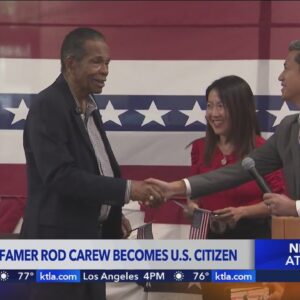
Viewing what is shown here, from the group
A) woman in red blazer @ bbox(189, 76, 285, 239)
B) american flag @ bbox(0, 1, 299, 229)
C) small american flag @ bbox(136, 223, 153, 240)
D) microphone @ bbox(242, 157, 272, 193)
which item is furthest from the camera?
american flag @ bbox(0, 1, 299, 229)

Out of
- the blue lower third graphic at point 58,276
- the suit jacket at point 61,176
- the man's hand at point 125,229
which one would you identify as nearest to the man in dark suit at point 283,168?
the man's hand at point 125,229

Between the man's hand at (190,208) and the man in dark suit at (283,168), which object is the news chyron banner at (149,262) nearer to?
the man in dark suit at (283,168)

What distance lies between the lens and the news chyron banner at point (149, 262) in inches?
126

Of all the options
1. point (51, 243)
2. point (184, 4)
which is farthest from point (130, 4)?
point (51, 243)

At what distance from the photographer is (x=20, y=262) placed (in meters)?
3.23

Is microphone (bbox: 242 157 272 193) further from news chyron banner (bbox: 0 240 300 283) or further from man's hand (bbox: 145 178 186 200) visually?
man's hand (bbox: 145 178 186 200)

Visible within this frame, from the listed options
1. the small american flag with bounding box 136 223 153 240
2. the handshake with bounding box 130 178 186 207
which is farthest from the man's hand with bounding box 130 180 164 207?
the small american flag with bounding box 136 223 153 240

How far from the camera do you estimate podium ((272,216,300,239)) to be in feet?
10.2

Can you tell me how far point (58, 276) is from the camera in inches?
126

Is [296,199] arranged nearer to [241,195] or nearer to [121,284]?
[241,195]

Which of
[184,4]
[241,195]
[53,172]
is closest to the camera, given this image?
[53,172]

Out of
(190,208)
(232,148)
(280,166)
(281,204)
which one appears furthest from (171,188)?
(281,204)

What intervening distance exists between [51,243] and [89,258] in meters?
0.16

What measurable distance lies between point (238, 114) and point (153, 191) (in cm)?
54
